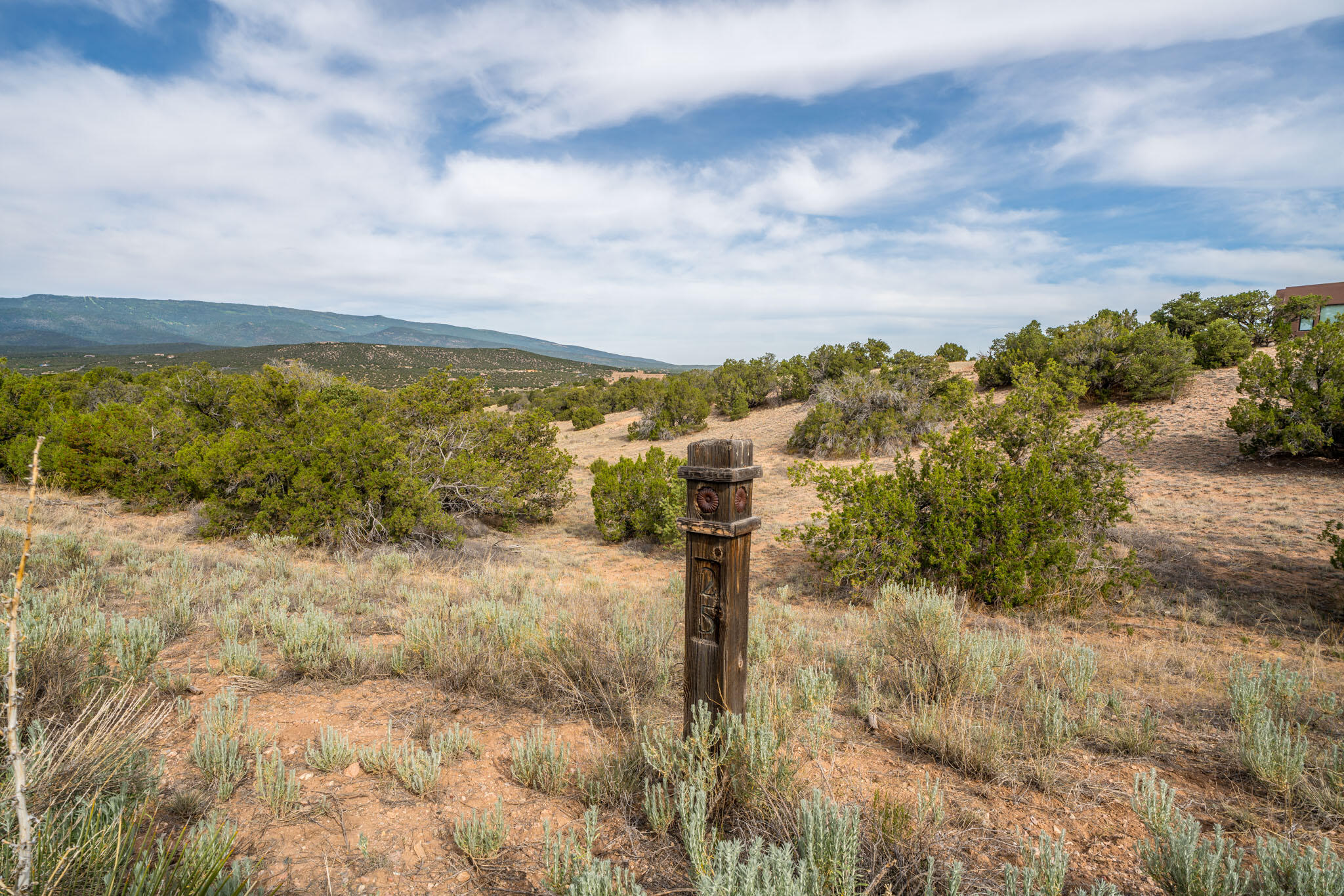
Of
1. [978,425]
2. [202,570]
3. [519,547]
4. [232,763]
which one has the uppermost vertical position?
[978,425]

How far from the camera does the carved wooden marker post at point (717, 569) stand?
256 cm

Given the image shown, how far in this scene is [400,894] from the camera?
2195 mm

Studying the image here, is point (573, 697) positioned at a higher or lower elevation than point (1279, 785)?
lower

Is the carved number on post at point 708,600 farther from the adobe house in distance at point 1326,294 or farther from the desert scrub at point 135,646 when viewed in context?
the adobe house in distance at point 1326,294

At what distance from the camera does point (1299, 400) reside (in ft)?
37.6

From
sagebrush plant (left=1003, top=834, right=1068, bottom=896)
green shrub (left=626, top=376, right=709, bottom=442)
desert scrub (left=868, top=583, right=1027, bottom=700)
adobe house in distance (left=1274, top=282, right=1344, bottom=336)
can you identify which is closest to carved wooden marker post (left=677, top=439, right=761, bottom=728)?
sagebrush plant (left=1003, top=834, right=1068, bottom=896)

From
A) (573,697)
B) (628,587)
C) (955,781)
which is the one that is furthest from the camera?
(628,587)

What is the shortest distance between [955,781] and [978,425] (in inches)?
290

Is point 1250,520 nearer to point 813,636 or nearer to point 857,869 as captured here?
point 813,636

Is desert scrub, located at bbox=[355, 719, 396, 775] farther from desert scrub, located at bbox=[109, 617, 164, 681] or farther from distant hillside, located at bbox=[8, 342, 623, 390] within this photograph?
distant hillside, located at bbox=[8, 342, 623, 390]

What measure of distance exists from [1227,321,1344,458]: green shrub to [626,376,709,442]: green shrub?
16.0 metres

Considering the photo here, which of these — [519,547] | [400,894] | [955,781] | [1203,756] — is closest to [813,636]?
[955,781]

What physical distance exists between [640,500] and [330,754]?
8.16 meters

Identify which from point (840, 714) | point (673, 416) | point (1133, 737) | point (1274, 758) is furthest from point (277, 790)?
point (673, 416)
